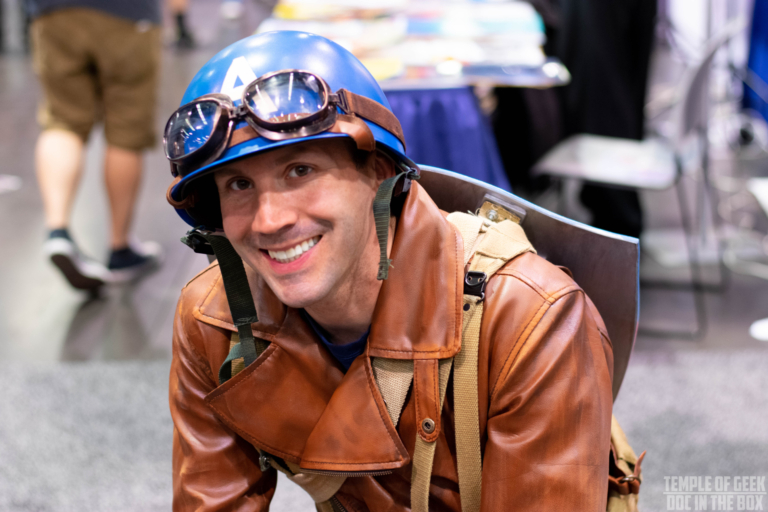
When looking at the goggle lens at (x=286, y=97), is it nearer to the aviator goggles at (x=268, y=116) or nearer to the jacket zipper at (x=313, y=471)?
the aviator goggles at (x=268, y=116)

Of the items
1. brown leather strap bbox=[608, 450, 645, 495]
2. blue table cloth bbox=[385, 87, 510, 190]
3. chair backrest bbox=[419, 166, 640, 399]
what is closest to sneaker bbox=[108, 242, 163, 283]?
blue table cloth bbox=[385, 87, 510, 190]

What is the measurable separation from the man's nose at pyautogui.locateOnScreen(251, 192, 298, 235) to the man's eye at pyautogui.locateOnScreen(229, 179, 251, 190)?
0.05 metres

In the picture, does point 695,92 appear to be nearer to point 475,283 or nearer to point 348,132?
point 475,283

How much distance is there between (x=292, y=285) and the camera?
Result: 4.25 ft

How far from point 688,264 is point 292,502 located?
2.51m

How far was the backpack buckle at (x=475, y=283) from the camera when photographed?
134 cm

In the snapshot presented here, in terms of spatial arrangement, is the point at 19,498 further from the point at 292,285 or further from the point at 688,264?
the point at 688,264

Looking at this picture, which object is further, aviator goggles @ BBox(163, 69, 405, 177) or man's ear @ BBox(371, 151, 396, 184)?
man's ear @ BBox(371, 151, 396, 184)

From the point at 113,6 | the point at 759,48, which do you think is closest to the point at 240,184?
the point at 113,6

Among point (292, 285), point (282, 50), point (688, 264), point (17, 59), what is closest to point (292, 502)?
point (292, 285)

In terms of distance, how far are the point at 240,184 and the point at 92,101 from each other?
9.77 ft

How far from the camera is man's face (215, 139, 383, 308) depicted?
49.0 inches

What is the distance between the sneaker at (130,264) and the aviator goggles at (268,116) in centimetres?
303

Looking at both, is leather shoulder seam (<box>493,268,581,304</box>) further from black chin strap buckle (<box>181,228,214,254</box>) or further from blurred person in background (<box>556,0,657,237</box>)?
blurred person in background (<box>556,0,657,237</box>)
